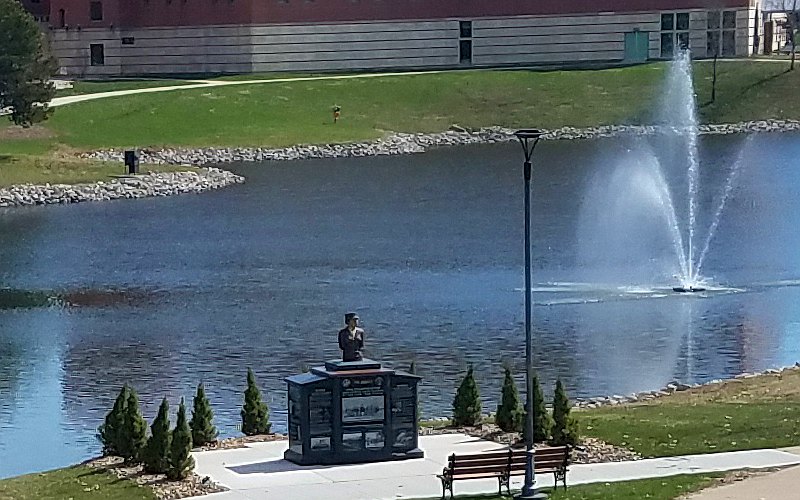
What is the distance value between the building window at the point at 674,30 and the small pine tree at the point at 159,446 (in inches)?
3201

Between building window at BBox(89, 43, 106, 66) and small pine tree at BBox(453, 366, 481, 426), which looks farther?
building window at BBox(89, 43, 106, 66)

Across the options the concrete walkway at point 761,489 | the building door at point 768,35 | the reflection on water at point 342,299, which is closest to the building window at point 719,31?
the building door at point 768,35

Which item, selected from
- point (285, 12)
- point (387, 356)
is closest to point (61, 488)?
point (387, 356)

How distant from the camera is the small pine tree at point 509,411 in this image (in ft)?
80.5

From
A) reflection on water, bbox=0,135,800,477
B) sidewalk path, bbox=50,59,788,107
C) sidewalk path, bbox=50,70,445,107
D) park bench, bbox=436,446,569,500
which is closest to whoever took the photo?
park bench, bbox=436,446,569,500

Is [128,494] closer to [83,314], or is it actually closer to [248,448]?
[248,448]

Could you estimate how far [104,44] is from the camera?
99188mm

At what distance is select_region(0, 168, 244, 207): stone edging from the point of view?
214 feet

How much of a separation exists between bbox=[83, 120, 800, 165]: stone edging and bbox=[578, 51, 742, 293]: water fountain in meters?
2.21

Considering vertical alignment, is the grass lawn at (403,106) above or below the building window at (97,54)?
below

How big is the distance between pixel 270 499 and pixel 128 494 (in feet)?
5.97

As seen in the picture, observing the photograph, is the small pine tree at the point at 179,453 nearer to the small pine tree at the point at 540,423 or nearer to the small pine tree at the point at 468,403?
the small pine tree at the point at 540,423

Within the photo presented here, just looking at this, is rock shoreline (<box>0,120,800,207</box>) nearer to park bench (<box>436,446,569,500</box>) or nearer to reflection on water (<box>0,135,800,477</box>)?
reflection on water (<box>0,135,800,477</box>)

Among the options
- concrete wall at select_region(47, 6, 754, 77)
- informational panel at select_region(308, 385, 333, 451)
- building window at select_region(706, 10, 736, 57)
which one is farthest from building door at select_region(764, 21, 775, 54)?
informational panel at select_region(308, 385, 333, 451)
